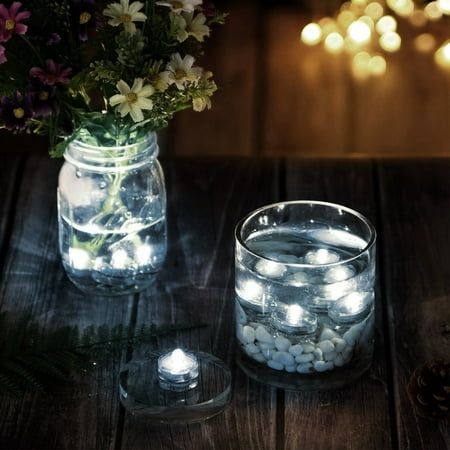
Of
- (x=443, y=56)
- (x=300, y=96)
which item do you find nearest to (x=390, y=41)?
(x=443, y=56)

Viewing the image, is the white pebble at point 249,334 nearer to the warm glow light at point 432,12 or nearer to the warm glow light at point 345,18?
the warm glow light at point 345,18

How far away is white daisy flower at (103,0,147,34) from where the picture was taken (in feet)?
3.99

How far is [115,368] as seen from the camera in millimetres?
1307

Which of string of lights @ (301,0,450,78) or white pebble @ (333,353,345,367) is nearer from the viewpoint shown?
white pebble @ (333,353,345,367)

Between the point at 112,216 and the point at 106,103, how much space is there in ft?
0.53

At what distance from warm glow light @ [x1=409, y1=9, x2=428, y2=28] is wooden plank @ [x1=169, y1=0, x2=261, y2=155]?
0.45 meters

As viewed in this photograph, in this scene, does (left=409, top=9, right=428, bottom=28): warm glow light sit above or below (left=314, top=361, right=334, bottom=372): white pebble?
below

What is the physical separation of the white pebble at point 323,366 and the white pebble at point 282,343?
0.04 metres

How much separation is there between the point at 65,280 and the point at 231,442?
397 millimetres

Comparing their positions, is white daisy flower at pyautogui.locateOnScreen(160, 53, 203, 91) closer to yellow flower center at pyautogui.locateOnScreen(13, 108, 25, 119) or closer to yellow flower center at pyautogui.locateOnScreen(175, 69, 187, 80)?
yellow flower center at pyautogui.locateOnScreen(175, 69, 187, 80)

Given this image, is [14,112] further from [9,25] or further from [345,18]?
[345,18]

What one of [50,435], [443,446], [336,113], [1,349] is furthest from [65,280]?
[336,113]

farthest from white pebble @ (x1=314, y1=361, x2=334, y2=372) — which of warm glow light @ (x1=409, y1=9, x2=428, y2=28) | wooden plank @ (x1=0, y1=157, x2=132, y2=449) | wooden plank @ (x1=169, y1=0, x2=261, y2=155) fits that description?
warm glow light @ (x1=409, y1=9, x2=428, y2=28)

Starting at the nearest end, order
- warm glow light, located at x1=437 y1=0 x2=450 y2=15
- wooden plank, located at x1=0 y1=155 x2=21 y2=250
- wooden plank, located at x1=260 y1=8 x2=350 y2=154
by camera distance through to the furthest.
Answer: wooden plank, located at x1=0 y1=155 x2=21 y2=250 → wooden plank, located at x1=260 y1=8 x2=350 y2=154 → warm glow light, located at x1=437 y1=0 x2=450 y2=15
